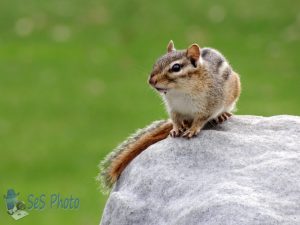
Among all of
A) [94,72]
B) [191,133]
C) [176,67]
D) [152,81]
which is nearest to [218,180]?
[191,133]

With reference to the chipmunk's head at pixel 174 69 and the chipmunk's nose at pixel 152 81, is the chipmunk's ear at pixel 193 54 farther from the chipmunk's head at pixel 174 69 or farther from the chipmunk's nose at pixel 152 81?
the chipmunk's nose at pixel 152 81

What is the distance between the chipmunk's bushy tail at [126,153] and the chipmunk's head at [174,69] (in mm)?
290

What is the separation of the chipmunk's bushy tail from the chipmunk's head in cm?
29

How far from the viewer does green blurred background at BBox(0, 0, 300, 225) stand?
10.8 m

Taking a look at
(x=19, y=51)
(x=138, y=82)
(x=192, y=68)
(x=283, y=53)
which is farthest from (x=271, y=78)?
(x=192, y=68)

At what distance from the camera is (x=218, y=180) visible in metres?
4.66

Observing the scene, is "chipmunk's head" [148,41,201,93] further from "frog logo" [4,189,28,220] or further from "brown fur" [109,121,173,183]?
"frog logo" [4,189,28,220]

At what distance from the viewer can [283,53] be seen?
45.8 ft

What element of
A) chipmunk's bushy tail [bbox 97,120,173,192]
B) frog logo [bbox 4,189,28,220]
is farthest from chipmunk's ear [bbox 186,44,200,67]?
frog logo [bbox 4,189,28,220]

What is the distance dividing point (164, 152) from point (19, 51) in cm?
935

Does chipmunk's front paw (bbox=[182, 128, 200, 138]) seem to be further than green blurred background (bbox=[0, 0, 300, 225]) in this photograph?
No

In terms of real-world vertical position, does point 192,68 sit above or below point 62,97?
below

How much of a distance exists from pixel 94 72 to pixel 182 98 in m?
8.05

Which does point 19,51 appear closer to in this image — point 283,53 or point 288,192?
point 283,53
